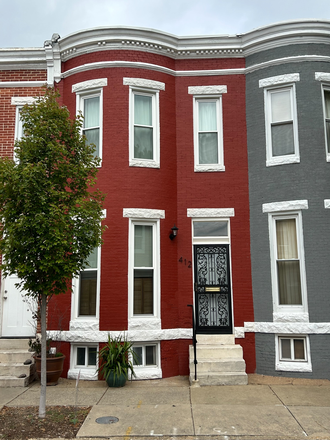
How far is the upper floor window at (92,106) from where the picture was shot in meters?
10.4

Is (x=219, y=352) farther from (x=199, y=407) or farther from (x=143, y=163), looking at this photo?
(x=143, y=163)

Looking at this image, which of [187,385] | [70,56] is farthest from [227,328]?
[70,56]

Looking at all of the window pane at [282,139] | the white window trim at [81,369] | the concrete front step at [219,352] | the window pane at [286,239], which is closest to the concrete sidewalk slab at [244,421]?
the concrete front step at [219,352]

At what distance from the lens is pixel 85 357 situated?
31.2 ft

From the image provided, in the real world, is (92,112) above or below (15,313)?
above

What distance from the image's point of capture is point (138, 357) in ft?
31.1

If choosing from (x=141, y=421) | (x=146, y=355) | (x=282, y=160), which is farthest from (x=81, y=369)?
Result: (x=282, y=160)

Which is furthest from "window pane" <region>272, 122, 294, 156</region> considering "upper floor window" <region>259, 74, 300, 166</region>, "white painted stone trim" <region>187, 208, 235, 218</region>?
"white painted stone trim" <region>187, 208, 235, 218</region>

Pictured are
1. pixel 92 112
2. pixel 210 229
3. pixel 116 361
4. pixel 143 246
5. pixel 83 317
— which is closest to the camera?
pixel 116 361

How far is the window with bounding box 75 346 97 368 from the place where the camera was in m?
9.45

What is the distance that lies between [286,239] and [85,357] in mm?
A: 5281

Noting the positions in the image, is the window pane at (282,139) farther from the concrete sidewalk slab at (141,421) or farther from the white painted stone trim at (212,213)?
the concrete sidewalk slab at (141,421)

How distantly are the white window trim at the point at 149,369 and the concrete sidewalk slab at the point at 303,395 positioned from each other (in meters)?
2.46

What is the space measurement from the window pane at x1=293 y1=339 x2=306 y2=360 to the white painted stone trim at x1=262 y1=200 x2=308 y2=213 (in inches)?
115
